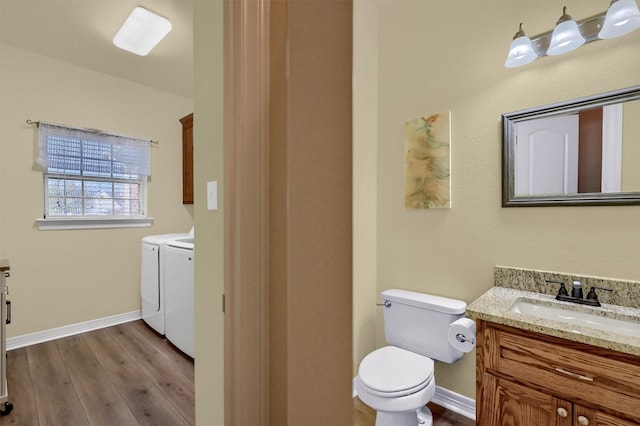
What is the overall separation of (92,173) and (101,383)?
1974mm

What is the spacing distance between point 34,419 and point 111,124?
8.27 feet

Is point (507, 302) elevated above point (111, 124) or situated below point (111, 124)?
below

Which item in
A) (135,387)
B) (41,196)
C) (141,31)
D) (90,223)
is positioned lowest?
(135,387)

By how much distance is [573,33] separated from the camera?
1.32 meters

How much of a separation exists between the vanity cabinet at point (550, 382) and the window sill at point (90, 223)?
3310 mm

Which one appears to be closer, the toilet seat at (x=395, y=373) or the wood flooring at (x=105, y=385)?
the toilet seat at (x=395, y=373)

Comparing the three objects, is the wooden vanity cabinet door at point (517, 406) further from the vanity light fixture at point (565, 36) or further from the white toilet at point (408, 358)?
the vanity light fixture at point (565, 36)

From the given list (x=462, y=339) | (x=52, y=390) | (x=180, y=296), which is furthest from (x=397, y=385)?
(x=52, y=390)

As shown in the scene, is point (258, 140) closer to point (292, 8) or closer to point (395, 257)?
point (292, 8)

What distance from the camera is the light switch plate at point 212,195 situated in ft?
3.21

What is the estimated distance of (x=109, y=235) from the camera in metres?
3.00

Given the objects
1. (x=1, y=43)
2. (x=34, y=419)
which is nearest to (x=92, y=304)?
(x=34, y=419)

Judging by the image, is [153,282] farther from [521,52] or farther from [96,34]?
[521,52]

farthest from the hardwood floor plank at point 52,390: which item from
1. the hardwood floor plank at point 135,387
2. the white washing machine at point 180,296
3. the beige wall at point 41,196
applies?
the white washing machine at point 180,296
